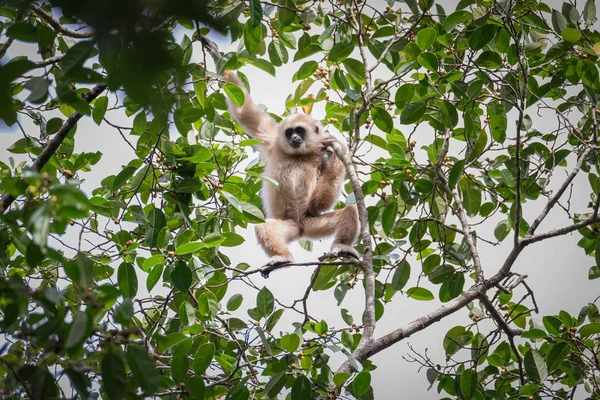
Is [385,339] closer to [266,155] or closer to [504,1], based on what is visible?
[504,1]

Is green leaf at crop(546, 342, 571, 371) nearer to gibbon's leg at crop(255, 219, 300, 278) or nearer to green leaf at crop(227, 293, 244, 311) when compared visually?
gibbon's leg at crop(255, 219, 300, 278)

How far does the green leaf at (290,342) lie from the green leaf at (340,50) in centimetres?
202

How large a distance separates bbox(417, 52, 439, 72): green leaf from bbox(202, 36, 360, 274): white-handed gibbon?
180cm

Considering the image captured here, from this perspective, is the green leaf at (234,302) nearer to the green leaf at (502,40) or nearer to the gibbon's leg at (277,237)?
the gibbon's leg at (277,237)

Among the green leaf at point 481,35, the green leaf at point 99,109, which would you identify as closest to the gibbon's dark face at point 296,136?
the green leaf at point 481,35

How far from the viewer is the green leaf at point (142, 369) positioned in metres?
1.65

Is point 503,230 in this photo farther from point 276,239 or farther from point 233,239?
point 233,239

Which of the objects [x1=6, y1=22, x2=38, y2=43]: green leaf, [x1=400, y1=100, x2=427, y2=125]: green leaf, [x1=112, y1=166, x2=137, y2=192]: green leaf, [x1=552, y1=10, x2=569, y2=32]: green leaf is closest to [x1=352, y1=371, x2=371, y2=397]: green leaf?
[x1=400, y1=100, x2=427, y2=125]: green leaf

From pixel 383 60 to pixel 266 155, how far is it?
210cm

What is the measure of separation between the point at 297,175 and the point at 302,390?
3.14 m

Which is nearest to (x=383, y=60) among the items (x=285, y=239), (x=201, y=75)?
(x=201, y=75)

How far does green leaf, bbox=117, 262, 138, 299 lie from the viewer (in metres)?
3.21

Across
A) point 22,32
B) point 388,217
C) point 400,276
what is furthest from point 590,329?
point 22,32

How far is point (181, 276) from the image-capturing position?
3137mm
